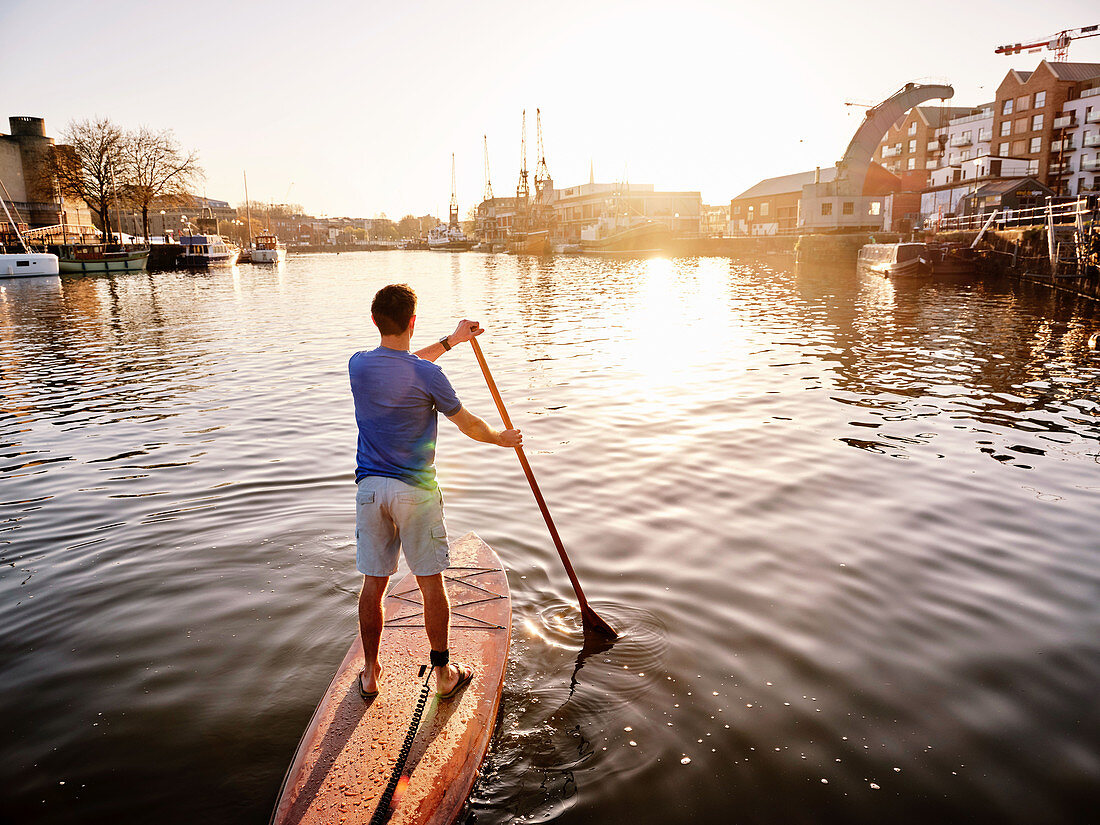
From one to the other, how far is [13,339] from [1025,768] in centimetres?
2581

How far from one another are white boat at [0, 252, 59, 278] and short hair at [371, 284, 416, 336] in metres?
59.5

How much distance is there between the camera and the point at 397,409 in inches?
144

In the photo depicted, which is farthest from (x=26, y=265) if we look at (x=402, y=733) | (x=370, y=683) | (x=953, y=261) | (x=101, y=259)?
(x=953, y=261)

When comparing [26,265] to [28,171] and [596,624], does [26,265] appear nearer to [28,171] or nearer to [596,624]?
[28,171]

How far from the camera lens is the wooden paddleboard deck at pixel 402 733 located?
3.11 metres

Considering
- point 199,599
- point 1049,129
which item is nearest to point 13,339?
point 199,599

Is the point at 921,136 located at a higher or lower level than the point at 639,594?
higher

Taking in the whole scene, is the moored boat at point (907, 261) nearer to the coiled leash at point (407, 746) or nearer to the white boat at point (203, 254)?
the coiled leash at point (407, 746)

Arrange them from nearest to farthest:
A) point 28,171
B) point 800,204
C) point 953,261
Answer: point 953,261 < point 800,204 < point 28,171

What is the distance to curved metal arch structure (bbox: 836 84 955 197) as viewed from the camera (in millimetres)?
49906

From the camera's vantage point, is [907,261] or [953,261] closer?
[953,261]

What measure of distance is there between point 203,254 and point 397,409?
77985 mm

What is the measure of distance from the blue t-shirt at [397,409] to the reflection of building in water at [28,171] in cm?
9434

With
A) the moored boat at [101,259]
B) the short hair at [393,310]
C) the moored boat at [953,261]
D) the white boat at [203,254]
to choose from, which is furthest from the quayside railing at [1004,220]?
the white boat at [203,254]
